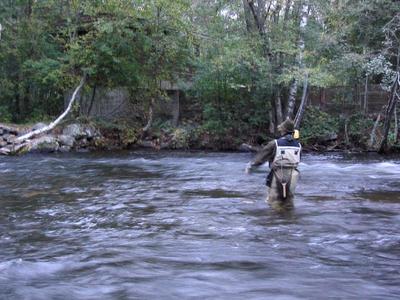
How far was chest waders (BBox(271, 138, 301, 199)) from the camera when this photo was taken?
8102 mm

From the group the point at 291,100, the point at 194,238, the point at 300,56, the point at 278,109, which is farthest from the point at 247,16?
the point at 194,238

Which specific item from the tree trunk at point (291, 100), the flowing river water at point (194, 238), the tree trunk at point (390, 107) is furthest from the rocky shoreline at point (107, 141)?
the flowing river water at point (194, 238)

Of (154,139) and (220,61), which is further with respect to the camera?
(154,139)

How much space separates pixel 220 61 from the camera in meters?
19.8

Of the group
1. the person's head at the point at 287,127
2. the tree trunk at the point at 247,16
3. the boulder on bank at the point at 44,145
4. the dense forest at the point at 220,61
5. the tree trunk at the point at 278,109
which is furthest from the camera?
the tree trunk at the point at 278,109

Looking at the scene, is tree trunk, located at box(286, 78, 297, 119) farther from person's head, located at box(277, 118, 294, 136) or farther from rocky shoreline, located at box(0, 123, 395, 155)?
person's head, located at box(277, 118, 294, 136)

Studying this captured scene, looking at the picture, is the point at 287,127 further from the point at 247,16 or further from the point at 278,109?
the point at 247,16

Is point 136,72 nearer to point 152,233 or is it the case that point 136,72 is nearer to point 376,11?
point 376,11

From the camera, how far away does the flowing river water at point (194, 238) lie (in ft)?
17.7

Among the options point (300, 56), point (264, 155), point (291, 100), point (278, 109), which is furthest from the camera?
point (278, 109)

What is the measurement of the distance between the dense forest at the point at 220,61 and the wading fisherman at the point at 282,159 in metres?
10.2

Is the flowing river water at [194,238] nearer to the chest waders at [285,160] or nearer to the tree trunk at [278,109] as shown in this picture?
the chest waders at [285,160]

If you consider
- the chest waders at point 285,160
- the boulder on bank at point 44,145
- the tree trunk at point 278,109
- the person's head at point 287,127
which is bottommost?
the boulder on bank at point 44,145

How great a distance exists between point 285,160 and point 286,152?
0.13 metres
